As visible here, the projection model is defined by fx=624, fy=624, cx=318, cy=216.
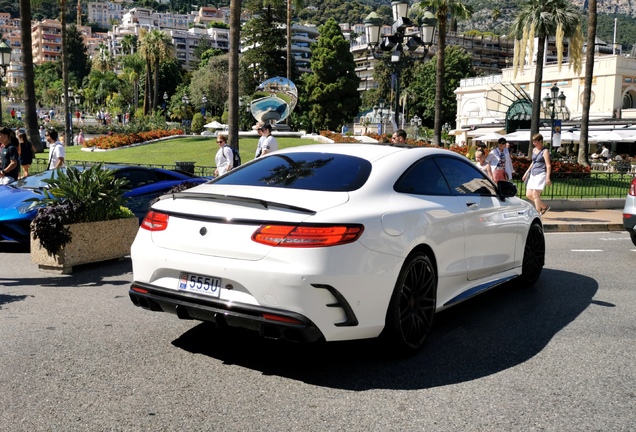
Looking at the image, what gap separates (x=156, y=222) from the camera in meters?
4.62

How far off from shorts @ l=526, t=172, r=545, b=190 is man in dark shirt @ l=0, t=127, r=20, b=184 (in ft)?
34.4

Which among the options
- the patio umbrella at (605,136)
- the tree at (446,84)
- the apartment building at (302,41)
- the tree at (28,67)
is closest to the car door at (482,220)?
the tree at (28,67)

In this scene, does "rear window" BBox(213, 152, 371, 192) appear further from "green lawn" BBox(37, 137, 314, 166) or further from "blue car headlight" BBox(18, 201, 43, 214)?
"green lawn" BBox(37, 137, 314, 166)

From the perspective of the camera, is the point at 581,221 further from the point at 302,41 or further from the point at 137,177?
the point at 302,41

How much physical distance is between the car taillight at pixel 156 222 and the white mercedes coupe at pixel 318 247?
0.01 metres

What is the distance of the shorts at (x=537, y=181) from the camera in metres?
13.3

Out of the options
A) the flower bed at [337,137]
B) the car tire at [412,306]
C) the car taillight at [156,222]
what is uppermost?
the car taillight at [156,222]

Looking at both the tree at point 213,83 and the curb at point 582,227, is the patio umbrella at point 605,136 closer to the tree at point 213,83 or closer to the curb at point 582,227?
the curb at point 582,227

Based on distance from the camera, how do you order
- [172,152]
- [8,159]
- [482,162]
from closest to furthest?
[8,159]
[482,162]
[172,152]

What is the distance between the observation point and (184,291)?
4.33m

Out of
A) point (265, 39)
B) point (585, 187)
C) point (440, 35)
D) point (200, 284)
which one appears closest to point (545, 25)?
point (440, 35)

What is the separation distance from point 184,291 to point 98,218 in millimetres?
4705

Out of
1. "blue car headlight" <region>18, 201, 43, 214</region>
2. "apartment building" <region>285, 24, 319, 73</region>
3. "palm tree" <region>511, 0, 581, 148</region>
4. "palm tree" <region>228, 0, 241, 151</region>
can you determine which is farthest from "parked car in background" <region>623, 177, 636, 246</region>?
"apartment building" <region>285, 24, 319, 73</region>

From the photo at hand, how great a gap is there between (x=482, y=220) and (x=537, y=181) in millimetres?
8284
